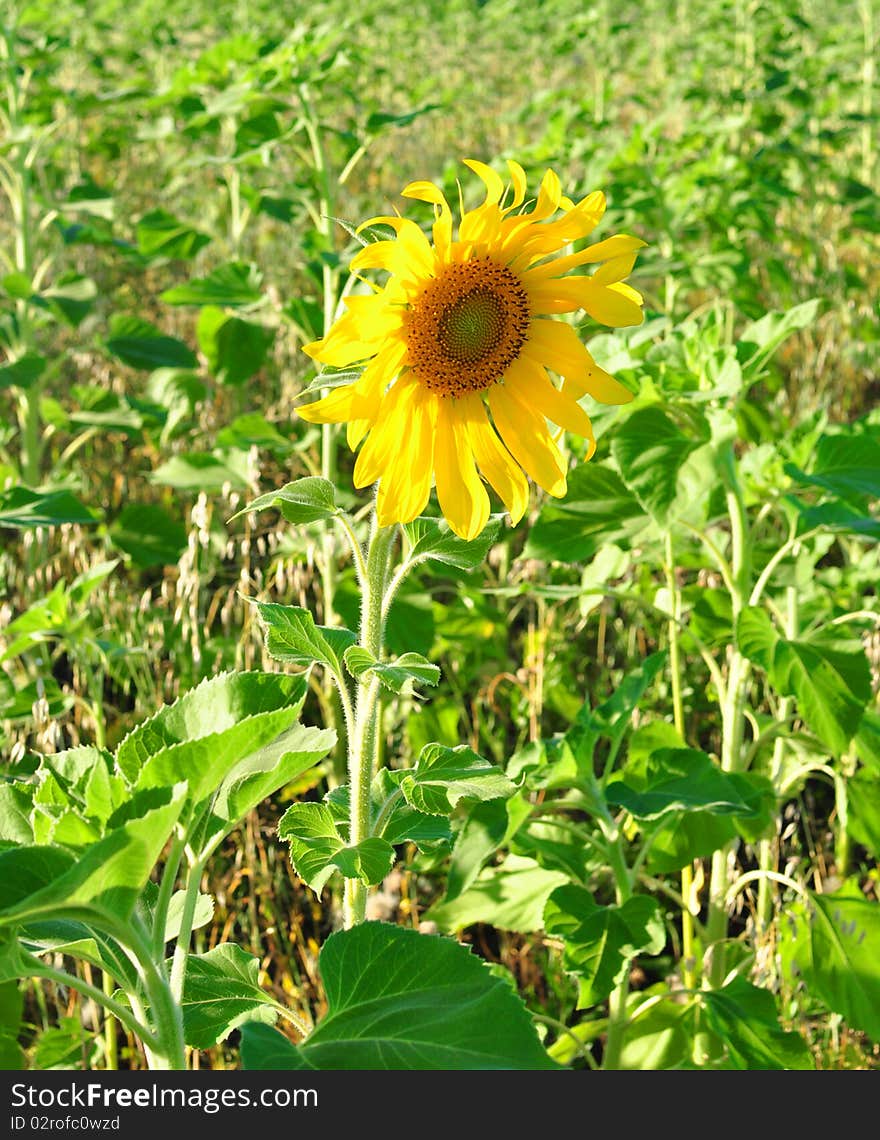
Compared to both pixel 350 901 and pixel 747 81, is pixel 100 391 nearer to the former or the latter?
pixel 350 901

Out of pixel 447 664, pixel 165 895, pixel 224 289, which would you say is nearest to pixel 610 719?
pixel 165 895

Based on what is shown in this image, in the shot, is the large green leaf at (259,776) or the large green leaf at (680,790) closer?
the large green leaf at (259,776)

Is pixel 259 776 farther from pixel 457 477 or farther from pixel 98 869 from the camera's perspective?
pixel 457 477

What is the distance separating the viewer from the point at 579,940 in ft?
5.52

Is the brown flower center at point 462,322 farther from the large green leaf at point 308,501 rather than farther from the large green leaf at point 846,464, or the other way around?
the large green leaf at point 846,464

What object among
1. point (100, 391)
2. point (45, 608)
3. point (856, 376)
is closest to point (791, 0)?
point (856, 376)

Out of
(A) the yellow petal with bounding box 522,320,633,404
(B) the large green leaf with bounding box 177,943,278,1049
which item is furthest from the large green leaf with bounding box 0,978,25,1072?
(A) the yellow petal with bounding box 522,320,633,404

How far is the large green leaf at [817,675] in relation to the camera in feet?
5.97

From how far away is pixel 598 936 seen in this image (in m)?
1.69

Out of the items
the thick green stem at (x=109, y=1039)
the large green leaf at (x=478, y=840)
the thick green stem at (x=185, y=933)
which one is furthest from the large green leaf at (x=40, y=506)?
the thick green stem at (x=185, y=933)

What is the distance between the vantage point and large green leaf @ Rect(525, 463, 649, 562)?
214 cm

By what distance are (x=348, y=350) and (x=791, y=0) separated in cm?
609

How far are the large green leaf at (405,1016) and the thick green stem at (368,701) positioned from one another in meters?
0.28

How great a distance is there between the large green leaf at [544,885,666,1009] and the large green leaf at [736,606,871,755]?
385 mm
